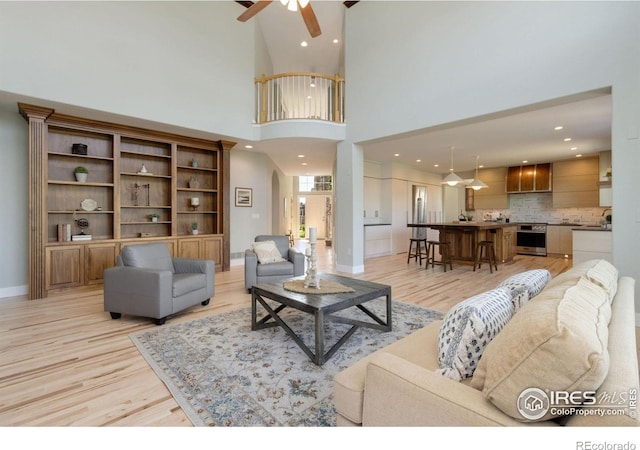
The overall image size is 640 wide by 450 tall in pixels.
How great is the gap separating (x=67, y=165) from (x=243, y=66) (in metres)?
3.61

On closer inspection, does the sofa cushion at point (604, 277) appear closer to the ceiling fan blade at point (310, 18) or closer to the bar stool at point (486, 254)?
the ceiling fan blade at point (310, 18)

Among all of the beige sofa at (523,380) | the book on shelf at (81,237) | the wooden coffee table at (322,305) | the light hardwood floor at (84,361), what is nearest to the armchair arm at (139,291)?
the light hardwood floor at (84,361)

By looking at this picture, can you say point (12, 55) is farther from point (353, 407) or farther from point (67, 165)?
point (353, 407)

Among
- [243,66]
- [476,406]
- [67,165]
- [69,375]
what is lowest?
[69,375]

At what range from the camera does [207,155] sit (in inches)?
265

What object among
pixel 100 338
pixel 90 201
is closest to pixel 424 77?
pixel 100 338

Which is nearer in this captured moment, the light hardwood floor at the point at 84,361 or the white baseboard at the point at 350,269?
the light hardwood floor at the point at 84,361

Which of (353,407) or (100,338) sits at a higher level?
(353,407)

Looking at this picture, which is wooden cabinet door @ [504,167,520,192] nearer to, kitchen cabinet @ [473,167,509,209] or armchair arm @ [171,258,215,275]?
kitchen cabinet @ [473,167,509,209]

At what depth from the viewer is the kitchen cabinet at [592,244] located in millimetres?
4562

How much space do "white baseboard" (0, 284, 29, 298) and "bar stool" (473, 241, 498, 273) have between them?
25.6 feet

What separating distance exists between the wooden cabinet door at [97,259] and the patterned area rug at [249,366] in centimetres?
262

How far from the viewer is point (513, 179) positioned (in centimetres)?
945

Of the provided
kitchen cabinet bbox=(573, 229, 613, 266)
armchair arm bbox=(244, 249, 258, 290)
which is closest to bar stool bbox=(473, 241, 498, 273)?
kitchen cabinet bbox=(573, 229, 613, 266)
